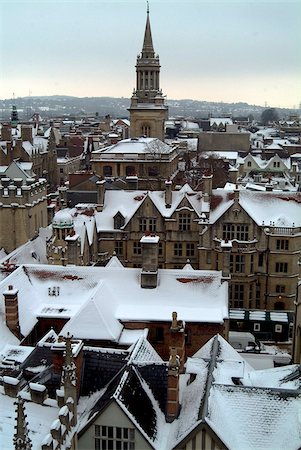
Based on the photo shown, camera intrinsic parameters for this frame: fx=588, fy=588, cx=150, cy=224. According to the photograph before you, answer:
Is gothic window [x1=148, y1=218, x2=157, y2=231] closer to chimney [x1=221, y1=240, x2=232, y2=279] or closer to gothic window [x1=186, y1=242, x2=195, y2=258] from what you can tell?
gothic window [x1=186, y1=242, x2=195, y2=258]

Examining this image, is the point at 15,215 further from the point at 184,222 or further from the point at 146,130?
the point at 146,130

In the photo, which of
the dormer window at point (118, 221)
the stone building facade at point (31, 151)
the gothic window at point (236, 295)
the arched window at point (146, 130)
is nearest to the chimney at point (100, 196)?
the dormer window at point (118, 221)

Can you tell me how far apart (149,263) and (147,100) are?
215ft

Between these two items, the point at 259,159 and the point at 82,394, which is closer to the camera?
the point at 82,394

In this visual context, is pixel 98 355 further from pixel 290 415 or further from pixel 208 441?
pixel 290 415

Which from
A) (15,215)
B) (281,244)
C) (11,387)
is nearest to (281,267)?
(281,244)

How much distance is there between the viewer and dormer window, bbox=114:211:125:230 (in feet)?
166

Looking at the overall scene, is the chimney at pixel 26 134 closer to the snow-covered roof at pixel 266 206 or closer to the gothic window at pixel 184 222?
the gothic window at pixel 184 222

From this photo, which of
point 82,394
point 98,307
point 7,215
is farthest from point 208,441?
point 7,215

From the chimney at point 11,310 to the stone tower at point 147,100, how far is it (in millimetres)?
68145

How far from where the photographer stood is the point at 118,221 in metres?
50.8

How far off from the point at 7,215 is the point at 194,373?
2549 centimetres

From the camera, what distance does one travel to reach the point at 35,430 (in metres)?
16.9

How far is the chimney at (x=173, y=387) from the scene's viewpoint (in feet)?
66.2
